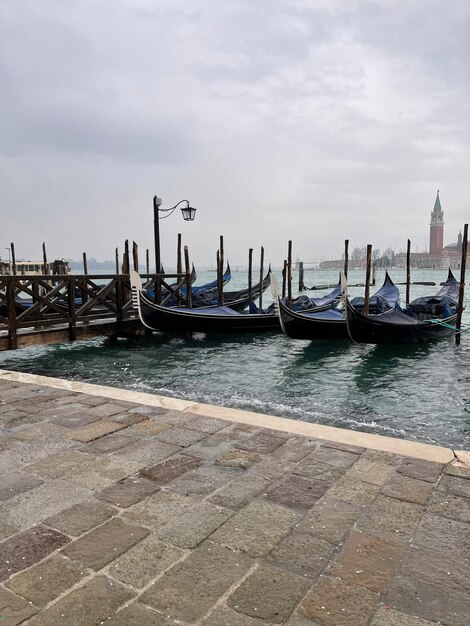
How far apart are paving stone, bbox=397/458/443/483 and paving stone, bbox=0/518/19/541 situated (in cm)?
187

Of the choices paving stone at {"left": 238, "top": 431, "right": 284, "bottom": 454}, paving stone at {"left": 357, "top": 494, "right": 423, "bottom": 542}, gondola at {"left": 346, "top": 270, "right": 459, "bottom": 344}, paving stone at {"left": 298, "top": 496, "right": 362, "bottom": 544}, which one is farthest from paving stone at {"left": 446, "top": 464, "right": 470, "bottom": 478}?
gondola at {"left": 346, "top": 270, "right": 459, "bottom": 344}

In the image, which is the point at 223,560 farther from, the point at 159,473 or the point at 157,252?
the point at 157,252

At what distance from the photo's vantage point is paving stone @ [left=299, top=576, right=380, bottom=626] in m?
1.39

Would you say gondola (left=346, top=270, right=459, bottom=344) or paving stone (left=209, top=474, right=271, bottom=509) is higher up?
paving stone (left=209, top=474, right=271, bottom=509)

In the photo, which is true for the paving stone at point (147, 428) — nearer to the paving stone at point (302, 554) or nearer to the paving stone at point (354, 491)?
the paving stone at point (354, 491)

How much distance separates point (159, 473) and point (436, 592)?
4.59 ft

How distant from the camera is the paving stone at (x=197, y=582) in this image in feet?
4.69

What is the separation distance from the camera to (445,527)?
75.2 inches

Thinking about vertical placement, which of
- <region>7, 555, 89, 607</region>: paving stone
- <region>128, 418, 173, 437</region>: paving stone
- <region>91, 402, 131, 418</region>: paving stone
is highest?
<region>7, 555, 89, 607</region>: paving stone

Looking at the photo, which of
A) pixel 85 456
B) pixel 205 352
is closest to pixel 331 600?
pixel 85 456

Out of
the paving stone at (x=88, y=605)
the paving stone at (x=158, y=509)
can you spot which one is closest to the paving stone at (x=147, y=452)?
the paving stone at (x=158, y=509)

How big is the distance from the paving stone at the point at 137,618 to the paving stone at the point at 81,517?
514mm

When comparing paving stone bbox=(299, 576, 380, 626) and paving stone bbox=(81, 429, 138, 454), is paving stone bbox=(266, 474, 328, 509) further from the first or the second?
paving stone bbox=(81, 429, 138, 454)

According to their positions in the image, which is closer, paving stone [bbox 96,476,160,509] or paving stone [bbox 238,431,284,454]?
paving stone [bbox 96,476,160,509]
